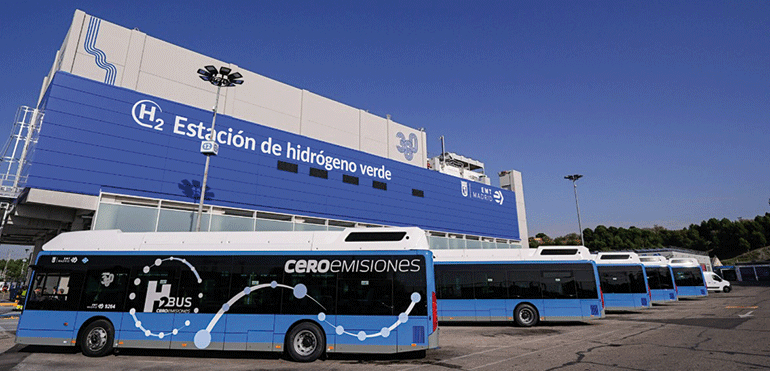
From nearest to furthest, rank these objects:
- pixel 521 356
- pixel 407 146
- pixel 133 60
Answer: pixel 521 356
pixel 133 60
pixel 407 146

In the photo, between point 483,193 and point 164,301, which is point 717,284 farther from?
point 164,301

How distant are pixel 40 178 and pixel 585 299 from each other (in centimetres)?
2520

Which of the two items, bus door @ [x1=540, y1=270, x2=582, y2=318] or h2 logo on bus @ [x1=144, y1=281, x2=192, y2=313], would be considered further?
bus door @ [x1=540, y1=270, x2=582, y2=318]

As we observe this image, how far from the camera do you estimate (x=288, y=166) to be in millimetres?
28594

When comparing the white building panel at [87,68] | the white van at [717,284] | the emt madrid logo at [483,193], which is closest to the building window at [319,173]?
the white building panel at [87,68]

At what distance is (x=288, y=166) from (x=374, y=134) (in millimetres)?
11575

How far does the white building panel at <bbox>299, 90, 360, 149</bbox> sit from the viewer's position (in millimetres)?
32938

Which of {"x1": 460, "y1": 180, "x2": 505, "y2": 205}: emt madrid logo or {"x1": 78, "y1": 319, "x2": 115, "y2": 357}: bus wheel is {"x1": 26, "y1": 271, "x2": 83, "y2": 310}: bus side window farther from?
{"x1": 460, "y1": 180, "x2": 505, "y2": 205}: emt madrid logo

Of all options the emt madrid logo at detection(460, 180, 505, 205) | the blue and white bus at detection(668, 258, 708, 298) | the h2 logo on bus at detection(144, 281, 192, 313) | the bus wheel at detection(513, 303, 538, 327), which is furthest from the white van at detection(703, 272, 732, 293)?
the h2 logo on bus at detection(144, 281, 192, 313)

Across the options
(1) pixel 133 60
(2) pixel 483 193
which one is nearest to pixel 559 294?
(1) pixel 133 60

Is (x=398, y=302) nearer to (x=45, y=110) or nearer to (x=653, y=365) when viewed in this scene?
(x=653, y=365)

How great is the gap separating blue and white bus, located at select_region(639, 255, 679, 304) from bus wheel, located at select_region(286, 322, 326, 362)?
2487 cm

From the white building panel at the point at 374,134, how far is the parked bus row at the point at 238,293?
87.0 ft

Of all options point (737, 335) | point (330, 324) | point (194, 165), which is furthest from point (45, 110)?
point (737, 335)
